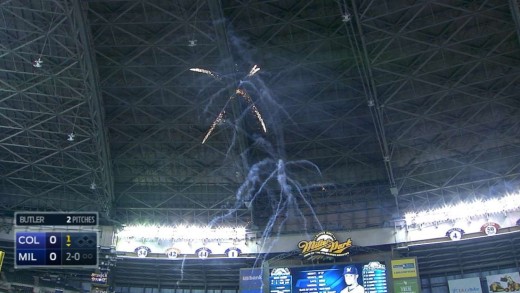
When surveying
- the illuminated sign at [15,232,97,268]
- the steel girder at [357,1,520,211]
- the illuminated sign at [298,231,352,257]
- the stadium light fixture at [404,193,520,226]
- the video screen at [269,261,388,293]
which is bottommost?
the video screen at [269,261,388,293]

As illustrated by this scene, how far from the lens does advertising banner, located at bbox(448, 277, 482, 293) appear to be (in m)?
40.2

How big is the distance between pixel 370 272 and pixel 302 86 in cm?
1441

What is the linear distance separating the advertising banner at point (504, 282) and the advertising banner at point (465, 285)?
0.83 m

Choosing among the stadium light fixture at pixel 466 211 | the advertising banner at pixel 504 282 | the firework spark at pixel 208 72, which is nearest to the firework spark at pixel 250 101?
the firework spark at pixel 208 72

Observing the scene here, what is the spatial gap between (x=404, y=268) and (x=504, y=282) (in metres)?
7.40

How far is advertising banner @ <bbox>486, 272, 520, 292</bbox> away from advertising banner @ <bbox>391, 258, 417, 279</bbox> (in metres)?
6.12

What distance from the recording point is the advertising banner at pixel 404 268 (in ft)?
127

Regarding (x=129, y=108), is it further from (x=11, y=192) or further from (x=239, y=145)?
(x=11, y=192)

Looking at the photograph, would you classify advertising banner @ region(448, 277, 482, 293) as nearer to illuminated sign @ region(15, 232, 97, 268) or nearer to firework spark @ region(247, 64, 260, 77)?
firework spark @ region(247, 64, 260, 77)

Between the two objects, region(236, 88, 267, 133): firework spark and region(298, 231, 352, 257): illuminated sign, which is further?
region(298, 231, 352, 257): illuminated sign

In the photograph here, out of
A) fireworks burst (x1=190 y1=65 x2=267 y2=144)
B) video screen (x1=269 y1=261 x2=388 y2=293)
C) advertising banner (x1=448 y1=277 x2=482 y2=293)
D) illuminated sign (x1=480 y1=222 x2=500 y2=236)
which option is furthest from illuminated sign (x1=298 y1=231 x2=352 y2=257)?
fireworks burst (x1=190 y1=65 x2=267 y2=144)

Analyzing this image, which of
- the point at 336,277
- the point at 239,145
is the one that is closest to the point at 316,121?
the point at 239,145
